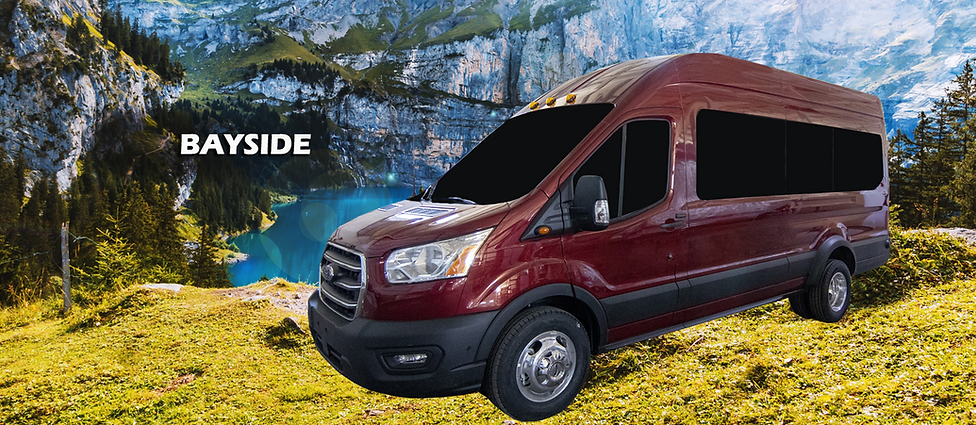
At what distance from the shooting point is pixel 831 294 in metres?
6.89

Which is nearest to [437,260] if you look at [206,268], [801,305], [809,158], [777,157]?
[777,157]

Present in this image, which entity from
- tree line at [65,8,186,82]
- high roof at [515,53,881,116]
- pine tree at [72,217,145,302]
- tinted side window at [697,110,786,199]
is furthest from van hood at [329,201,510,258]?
tree line at [65,8,186,82]

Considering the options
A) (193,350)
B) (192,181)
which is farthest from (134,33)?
(193,350)

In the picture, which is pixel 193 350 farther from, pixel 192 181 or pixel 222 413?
pixel 192 181

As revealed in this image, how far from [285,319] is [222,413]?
8.23ft

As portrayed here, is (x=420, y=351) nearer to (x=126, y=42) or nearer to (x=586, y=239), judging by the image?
(x=586, y=239)

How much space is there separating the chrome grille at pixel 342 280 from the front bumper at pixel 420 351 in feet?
0.69

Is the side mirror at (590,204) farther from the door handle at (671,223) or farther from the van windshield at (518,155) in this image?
the door handle at (671,223)

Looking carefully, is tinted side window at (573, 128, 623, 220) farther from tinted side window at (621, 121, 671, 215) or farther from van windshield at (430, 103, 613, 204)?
van windshield at (430, 103, 613, 204)

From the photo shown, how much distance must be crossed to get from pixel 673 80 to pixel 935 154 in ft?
153

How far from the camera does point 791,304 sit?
6992 mm

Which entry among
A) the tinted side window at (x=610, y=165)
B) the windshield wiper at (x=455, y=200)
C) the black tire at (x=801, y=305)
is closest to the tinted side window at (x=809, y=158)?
the black tire at (x=801, y=305)

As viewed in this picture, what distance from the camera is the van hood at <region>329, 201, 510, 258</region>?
13.2ft

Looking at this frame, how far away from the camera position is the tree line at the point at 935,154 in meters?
37.1
